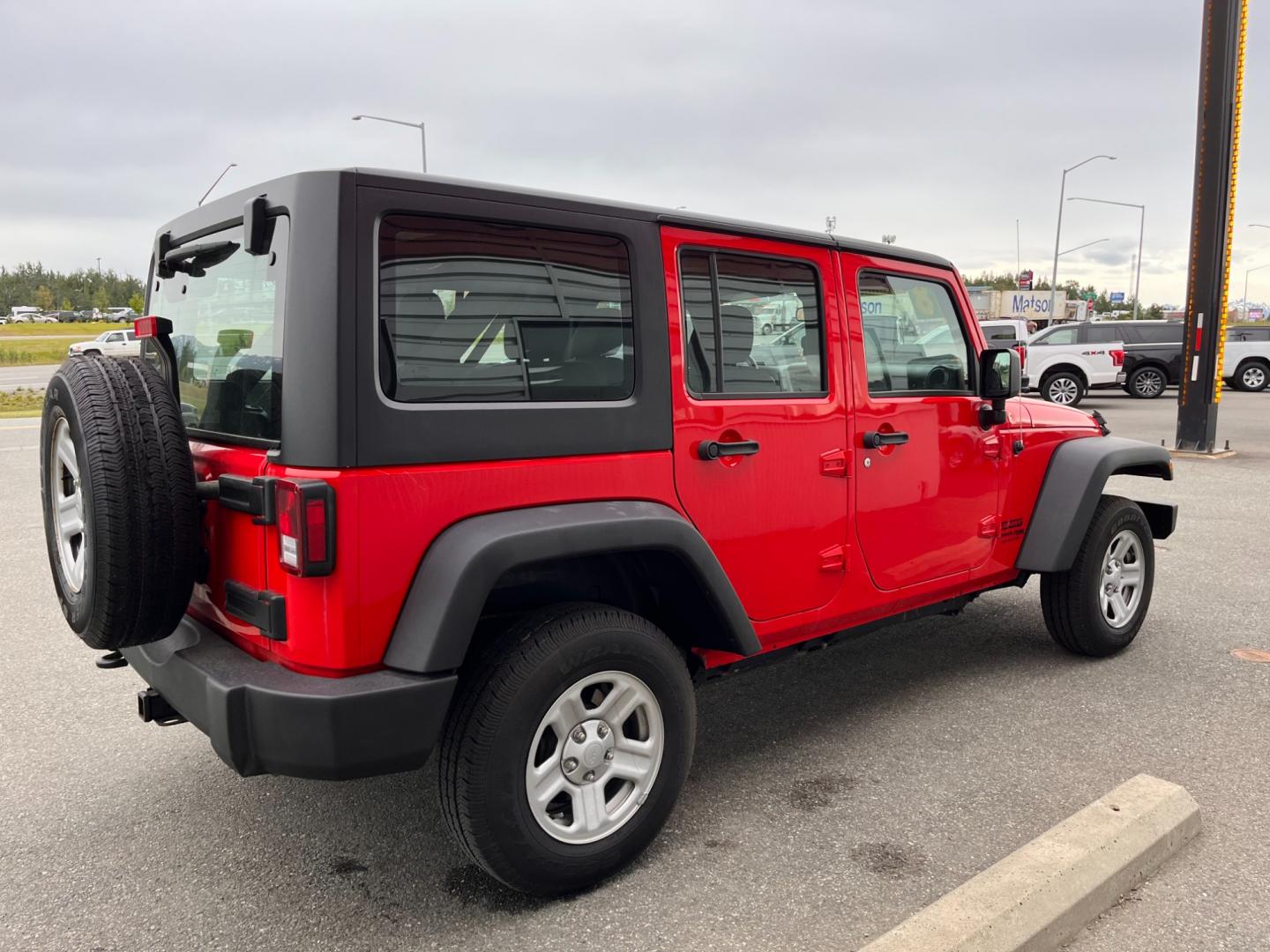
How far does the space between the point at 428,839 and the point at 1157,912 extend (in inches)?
81.6

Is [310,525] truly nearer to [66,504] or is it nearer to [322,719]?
[322,719]

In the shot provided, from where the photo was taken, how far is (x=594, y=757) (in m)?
2.68

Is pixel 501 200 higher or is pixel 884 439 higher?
pixel 501 200

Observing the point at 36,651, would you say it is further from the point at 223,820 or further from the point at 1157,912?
the point at 1157,912

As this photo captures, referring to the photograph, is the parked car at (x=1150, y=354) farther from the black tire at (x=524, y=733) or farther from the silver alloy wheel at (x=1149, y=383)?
the black tire at (x=524, y=733)

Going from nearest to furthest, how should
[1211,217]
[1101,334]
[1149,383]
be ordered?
1. [1211,217]
2. [1101,334]
3. [1149,383]

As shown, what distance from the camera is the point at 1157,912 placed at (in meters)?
2.56

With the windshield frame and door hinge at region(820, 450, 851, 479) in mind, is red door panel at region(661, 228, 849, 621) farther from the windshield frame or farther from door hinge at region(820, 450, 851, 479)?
the windshield frame

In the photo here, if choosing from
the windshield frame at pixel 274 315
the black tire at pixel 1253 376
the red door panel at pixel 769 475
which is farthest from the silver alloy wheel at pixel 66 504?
the black tire at pixel 1253 376

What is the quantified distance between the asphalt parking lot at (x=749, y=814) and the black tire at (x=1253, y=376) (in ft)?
76.2

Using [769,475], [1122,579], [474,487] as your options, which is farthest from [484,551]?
[1122,579]

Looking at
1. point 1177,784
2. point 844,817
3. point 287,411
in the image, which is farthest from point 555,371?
point 1177,784

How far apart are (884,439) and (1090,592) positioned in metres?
1.61

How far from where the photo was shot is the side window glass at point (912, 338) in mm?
3613
